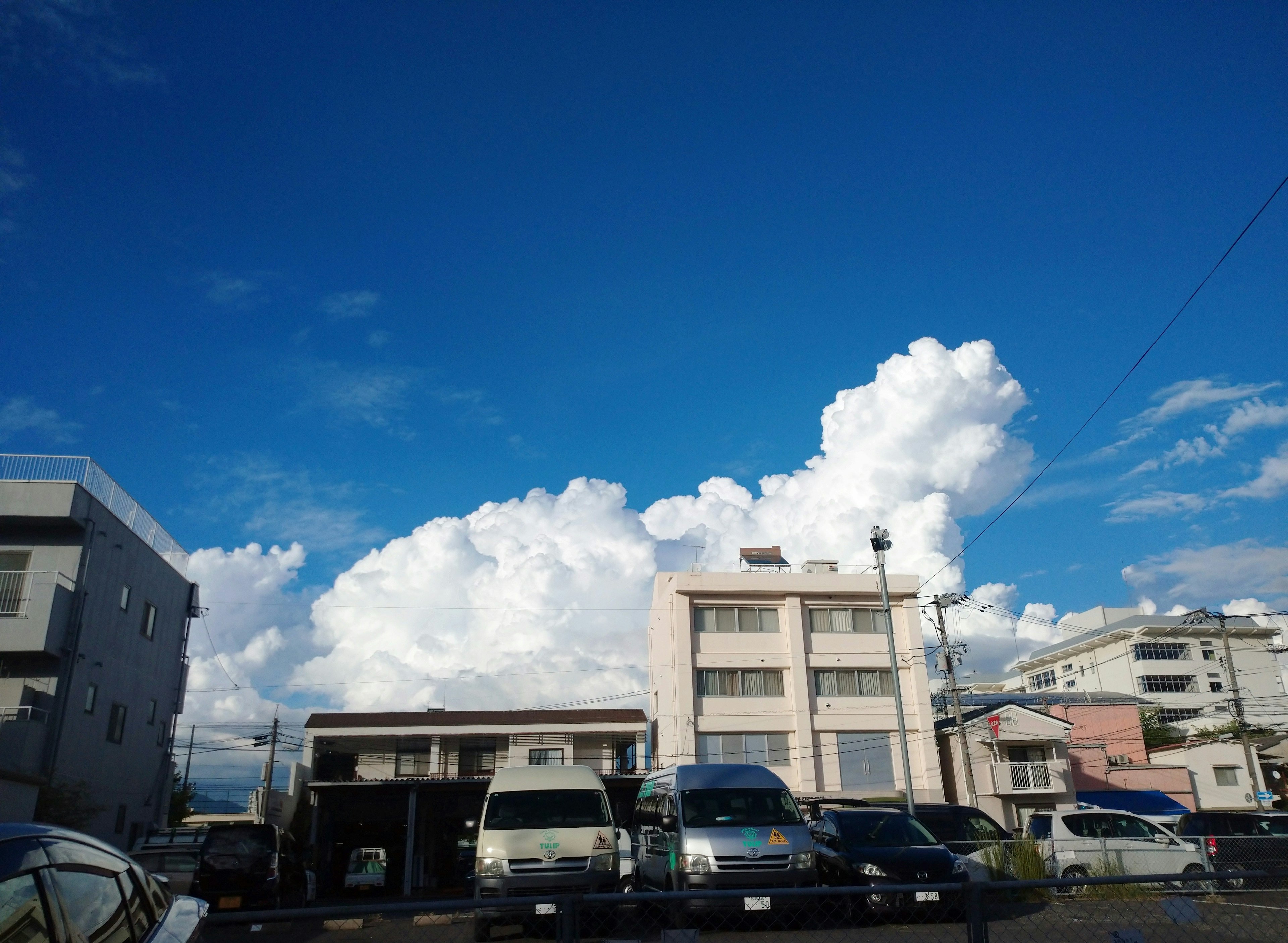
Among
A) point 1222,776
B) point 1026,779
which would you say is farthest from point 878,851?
point 1222,776

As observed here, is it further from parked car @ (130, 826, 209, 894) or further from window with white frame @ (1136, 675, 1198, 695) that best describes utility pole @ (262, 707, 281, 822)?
window with white frame @ (1136, 675, 1198, 695)

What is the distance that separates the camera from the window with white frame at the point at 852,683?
39562 millimetres

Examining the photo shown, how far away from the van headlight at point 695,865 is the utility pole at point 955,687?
24663 millimetres

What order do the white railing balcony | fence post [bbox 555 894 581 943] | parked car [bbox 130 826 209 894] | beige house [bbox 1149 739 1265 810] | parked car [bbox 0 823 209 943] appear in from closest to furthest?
parked car [bbox 0 823 209 943]
fence post [bbox 555 894 581 943]
parked car [bbox 130 826 209 894]
the white railing balcony
beige house [bbox 1149 739 1265 810]

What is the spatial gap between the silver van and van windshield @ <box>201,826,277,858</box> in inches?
274

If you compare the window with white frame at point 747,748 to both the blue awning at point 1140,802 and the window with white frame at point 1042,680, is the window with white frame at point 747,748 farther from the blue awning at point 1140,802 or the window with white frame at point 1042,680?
the window with white frame at point 1042,680

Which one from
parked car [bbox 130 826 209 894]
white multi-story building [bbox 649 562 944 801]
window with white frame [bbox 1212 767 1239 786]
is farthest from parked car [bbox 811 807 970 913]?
window with white frame [bbox 1212 767 1239 786]

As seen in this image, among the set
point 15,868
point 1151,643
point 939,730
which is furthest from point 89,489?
point 1151,643

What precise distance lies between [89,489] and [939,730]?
3452 centimetres

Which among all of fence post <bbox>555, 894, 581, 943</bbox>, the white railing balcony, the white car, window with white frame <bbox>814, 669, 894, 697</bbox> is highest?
window with white frame <bbox>814, 669, 894, 697</bbox>

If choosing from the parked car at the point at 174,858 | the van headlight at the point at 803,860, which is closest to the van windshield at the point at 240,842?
the parked car at the point at 174,858

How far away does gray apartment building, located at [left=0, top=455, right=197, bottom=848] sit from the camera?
2103cm

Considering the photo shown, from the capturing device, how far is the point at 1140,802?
113 feet

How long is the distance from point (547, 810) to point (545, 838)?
691 millimetres
